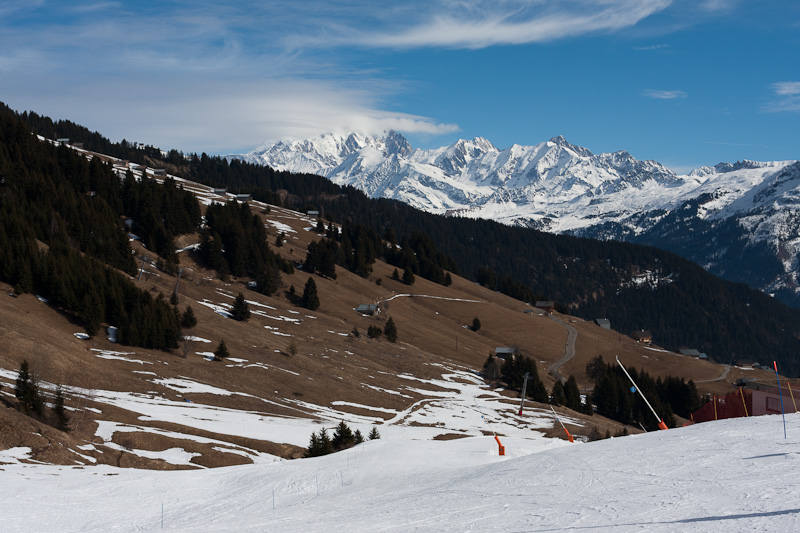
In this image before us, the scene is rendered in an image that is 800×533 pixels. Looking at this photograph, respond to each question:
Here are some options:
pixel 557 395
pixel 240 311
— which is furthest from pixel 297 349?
pixel 557 395

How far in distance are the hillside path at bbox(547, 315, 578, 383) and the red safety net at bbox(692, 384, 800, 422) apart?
79.9 m

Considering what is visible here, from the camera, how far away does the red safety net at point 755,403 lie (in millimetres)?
38719

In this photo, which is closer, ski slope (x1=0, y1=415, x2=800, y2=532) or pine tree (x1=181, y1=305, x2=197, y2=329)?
ski slope (x1=0, y1=415, x2=800, y2=532)

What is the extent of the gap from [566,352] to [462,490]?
12923 centimetres

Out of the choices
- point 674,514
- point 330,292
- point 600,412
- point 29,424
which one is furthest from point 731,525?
point 330,292

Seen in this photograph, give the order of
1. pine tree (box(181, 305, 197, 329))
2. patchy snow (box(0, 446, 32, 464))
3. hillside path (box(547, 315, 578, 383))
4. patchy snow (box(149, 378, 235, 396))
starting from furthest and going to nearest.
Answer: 1. hillside path (box(547, 315, 578, 383))
2. pine tree (box(181, 305, 197, 329))
3. patchy snow (box(149, 378, 235, 396))
4. patchy snow (box(0, 446, 32, 464))

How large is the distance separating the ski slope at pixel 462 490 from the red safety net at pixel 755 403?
43.5 feet

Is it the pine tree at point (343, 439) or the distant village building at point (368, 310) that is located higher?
the distant village building at point (368, 310)

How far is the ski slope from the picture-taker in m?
15.1

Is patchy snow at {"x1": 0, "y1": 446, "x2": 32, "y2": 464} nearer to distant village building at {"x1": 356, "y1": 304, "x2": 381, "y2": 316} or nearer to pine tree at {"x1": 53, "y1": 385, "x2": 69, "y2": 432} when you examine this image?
pine tree at {"x1": 53, "y1": 385, "x2": 69, "y2": 432}

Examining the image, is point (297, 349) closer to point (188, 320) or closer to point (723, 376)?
point (188, 320)

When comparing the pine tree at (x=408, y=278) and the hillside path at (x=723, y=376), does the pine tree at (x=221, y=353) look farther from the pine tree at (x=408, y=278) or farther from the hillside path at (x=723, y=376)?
the hillside path at (x=723, y=376)

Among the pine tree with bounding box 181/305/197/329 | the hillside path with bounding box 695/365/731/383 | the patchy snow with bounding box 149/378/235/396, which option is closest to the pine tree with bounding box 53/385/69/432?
the patchy snow with bounding box 149/378/235/396

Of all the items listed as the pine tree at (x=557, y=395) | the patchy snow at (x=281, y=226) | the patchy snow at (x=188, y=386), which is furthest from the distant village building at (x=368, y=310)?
the patchy snow at (x=188, y=386)
